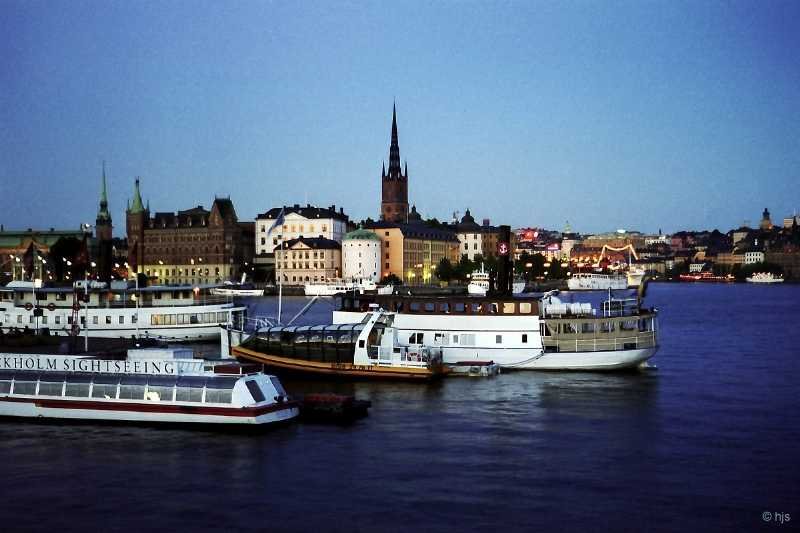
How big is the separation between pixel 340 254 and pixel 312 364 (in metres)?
131

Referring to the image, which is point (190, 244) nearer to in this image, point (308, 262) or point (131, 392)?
point (308, 262)

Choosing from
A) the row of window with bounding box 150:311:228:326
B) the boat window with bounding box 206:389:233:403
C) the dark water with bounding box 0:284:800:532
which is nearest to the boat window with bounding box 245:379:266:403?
the boat window with bounding box 206:389:233:403

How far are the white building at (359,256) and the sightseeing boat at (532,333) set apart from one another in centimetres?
12161

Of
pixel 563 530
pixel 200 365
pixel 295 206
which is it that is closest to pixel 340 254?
pixel 295 206

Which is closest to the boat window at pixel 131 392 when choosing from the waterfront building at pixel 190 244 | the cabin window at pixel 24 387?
the cabin window at pixel 24 387

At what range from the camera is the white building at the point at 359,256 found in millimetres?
169375

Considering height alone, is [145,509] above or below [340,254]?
below

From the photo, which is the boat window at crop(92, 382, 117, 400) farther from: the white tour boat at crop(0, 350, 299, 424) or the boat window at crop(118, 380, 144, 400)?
the boat window at crop(118, 380, 144, 400)

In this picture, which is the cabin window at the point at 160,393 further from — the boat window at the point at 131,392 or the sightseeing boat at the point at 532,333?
the sightseeing boat at the point at 532,333

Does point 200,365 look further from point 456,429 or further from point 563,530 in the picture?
point 563,530

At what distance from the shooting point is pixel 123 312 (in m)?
59.4

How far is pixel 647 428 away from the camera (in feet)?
111
